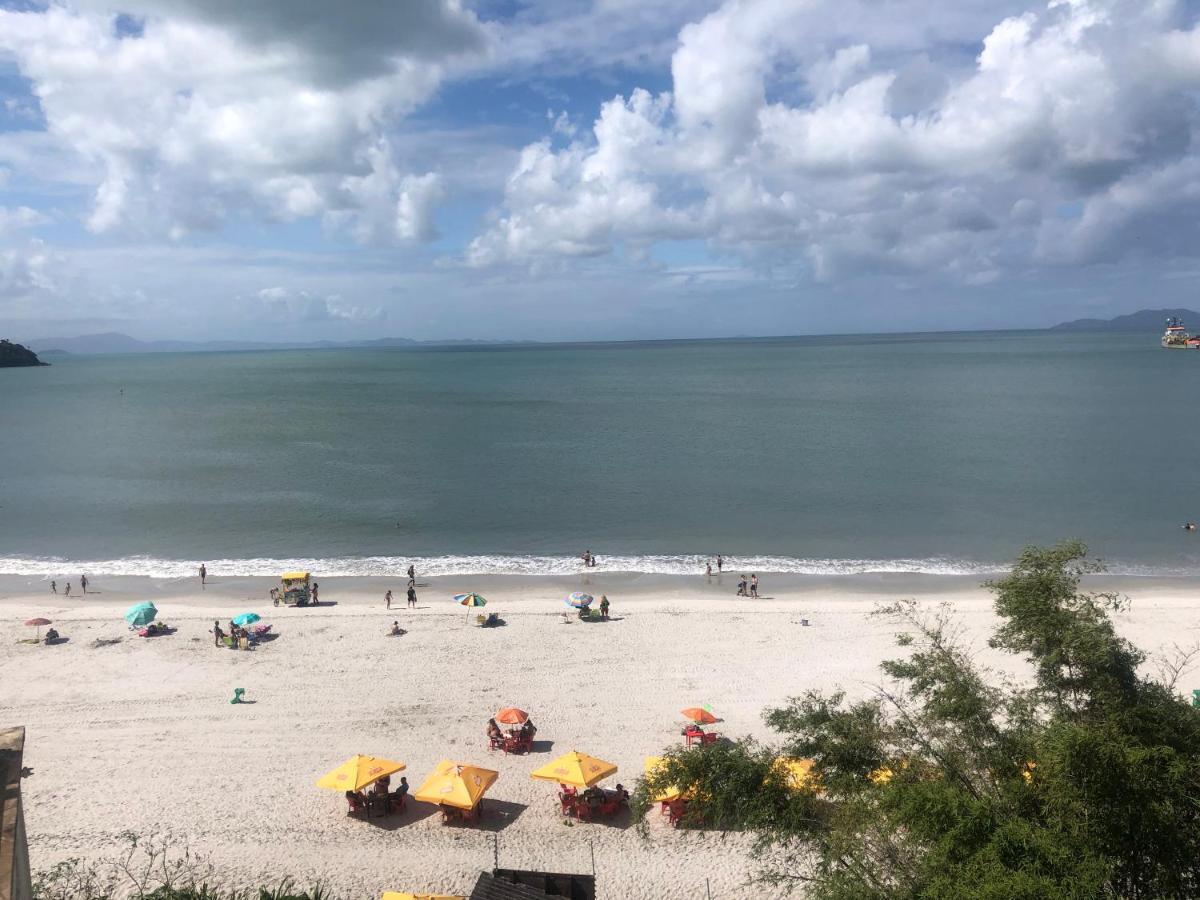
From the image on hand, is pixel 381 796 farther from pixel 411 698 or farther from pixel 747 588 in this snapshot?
pixel 747 588

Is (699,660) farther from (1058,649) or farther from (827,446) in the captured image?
(827,446)

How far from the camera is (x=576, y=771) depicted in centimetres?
1666

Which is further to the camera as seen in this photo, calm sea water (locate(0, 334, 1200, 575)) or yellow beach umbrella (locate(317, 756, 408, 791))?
calm sea water (locate(0, 334, 1200, 575))

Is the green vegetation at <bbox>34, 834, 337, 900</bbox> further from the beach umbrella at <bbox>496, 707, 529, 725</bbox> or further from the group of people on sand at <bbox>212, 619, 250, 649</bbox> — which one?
the group of people on sand at <bbox>212, 619, 250, 649</bbox>

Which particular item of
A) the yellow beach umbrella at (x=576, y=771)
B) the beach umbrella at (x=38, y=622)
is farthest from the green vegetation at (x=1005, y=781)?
the beach umbrella at (x=38, y=622)

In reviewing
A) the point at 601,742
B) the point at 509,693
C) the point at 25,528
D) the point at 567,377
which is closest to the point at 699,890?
the point at 601,742

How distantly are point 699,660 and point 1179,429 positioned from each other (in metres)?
64.2

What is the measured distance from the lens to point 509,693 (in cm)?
2262

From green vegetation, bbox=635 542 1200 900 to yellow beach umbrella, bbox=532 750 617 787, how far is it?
125 inches

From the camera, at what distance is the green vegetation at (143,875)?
13.6 meters

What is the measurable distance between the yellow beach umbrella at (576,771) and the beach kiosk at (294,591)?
17615mm

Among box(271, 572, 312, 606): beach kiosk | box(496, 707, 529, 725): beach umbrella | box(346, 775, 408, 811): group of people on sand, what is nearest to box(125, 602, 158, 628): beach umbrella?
box(271, 572, 312, 606): beach kiosk

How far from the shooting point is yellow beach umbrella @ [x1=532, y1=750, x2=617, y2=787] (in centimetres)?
1647

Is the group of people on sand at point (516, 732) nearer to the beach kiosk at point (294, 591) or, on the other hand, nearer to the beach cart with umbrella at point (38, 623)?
the beach kiosk at point (294, 591)
